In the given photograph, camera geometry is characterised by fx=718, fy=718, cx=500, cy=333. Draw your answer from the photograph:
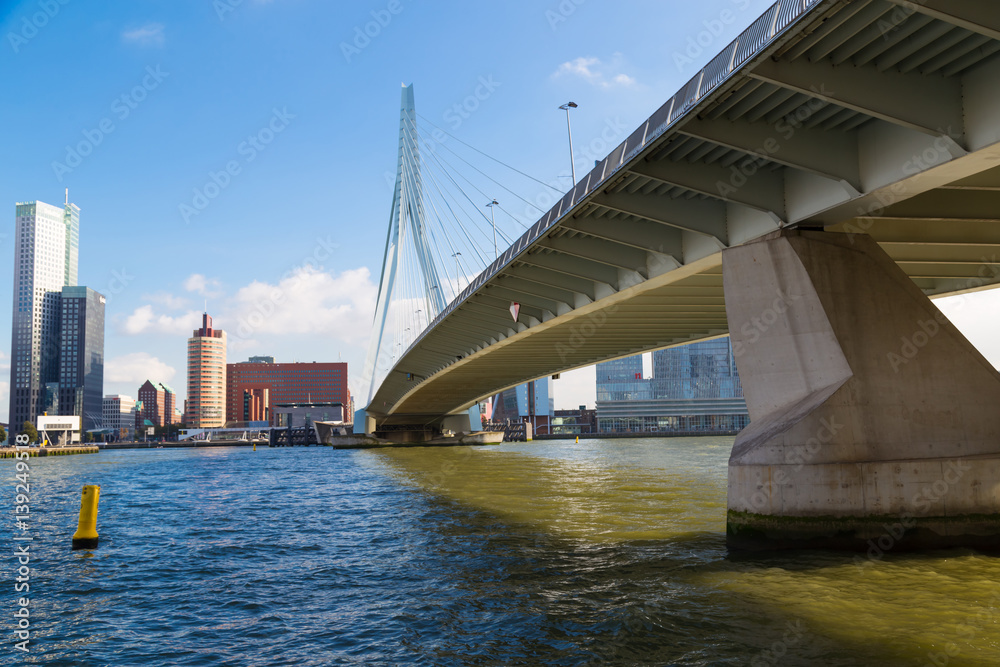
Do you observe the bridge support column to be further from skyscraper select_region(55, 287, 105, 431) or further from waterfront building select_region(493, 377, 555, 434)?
skyscraper select_region(55, 287, 105, 431)

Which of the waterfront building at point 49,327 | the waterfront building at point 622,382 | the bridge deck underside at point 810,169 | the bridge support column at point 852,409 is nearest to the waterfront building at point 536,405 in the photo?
the waterfront building at point 622,382

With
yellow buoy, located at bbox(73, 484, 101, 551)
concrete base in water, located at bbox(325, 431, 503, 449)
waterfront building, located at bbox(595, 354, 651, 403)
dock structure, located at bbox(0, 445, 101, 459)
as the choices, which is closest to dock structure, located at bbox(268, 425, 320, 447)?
dock structure, located at bbox(0, 445, 101, 459)

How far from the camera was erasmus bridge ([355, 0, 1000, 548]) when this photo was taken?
916 centimetres

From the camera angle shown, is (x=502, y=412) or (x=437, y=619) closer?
(x=437, y=619)

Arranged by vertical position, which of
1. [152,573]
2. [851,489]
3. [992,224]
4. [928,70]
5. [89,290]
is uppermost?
[89,290]

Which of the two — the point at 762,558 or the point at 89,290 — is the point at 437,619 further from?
the point at 89,290

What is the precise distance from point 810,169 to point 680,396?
128 meters

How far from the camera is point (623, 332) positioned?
30656 millimetres

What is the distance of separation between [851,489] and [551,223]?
29.3ft

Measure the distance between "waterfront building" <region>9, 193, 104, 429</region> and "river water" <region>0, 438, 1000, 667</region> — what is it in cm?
18370

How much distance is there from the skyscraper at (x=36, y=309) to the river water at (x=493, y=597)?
183 m

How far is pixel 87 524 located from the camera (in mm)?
14227

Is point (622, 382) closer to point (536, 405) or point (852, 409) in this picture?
point (536, 405)

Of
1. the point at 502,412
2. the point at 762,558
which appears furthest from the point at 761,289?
the point at 502,412
